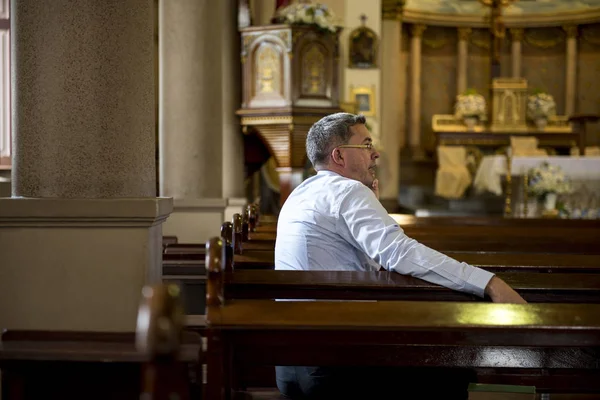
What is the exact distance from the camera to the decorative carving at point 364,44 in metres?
11.1

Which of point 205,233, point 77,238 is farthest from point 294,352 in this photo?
point 205,233

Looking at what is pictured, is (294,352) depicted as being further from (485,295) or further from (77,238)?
(77,238)

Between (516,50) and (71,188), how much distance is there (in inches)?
526

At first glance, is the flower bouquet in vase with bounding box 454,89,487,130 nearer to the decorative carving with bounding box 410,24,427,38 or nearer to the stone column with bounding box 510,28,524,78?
the decorative carving with bounding box 410,24,427,38

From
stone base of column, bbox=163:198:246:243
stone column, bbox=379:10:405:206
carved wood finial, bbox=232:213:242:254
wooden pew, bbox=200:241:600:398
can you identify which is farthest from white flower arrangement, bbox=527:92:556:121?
wooden pew, bbox=200:241:600:398

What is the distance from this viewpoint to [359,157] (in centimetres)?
321

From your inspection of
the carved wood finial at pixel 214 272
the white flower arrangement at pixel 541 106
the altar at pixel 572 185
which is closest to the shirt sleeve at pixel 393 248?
the carved wood finial at pixel 214 272

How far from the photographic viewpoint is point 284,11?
8133 mm

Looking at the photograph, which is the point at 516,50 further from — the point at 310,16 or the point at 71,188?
the point at 71,188

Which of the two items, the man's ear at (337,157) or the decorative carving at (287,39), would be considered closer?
the man's ear at (337,157)

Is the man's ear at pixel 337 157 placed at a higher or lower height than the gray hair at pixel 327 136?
lower

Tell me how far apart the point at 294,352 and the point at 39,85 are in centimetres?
148

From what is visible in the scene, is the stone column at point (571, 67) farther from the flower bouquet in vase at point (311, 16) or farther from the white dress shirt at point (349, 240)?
the white dress shirt at point (349, 240)

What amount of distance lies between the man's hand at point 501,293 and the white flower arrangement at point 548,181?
290 inches
